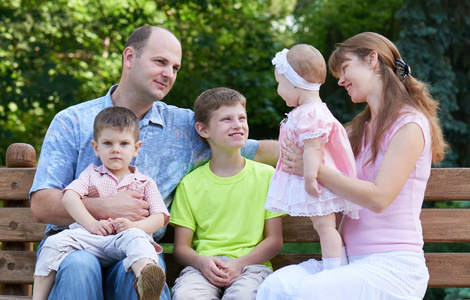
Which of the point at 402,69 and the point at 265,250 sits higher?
the point at 402,69

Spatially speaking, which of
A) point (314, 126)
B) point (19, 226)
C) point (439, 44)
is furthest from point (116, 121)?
point (439, 44)

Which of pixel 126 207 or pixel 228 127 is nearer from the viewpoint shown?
pixel 126 207

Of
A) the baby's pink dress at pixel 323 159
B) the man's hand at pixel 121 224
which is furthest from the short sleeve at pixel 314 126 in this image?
the man's hand at pixel 121 224

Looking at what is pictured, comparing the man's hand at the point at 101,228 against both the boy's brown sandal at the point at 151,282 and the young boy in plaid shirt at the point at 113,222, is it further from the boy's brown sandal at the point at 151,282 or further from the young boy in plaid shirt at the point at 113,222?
the boy's brown sandal at the point at 151,282

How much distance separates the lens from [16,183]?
3512mm

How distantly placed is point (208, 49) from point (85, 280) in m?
7.51

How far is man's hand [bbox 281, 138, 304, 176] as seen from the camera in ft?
8.82

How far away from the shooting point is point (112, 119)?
2904 mm

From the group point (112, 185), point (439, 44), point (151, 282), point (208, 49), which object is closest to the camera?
point (151, 282)

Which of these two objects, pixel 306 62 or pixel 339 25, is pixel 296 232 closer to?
pixel 306 62

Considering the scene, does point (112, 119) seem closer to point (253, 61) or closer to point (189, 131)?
point (189, 131)

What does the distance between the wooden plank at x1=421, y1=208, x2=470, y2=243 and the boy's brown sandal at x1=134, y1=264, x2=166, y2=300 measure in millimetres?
1657

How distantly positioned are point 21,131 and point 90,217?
735cm

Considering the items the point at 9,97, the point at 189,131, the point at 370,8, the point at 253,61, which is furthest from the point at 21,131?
the point at 189,131
